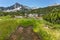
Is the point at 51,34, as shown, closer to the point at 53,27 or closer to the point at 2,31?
the point at 53,27

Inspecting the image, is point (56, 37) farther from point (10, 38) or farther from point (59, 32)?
point (10, 38)

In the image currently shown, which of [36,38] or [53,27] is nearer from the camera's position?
[36,38]

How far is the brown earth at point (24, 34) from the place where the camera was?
79.4 feet

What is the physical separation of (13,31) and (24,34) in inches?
60.2

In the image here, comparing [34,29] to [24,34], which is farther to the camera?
[34,29]

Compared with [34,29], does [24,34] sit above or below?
below

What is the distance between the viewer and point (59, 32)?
24984mm

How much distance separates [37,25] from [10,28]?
355 centimetres

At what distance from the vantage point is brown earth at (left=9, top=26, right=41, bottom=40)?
24.2m

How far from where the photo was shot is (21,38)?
24281mm

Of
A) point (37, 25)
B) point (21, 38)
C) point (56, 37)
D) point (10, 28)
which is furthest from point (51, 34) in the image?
point (10, 28)

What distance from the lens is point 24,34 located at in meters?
24.5

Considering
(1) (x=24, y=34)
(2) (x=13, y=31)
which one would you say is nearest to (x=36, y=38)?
(1) (x=24, y=34)

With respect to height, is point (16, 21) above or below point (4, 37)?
above
